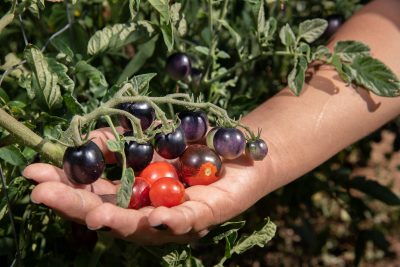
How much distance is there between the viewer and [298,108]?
142 centimetres

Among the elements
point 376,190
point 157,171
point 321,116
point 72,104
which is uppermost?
point 72,104

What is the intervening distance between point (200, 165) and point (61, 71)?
292mm

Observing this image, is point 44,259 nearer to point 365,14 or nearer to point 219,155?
point 219,155

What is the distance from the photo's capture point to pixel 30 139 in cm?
101

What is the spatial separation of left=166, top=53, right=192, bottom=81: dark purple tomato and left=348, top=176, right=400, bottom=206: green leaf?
0.65 metres

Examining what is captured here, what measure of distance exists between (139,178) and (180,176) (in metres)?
0.12

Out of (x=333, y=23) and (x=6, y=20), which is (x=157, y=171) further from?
(x=333, y=23)

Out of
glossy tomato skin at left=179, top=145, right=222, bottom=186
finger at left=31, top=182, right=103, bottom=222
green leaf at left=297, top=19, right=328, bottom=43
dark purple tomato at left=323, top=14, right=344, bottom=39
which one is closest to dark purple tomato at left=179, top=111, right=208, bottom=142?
glossy tomato skin at left=179, top=145, right=222, bottom=186

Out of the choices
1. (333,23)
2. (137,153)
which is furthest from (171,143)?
(333,23)

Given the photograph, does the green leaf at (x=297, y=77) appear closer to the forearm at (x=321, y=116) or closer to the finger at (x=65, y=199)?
the forearm at (x=321, y=116)

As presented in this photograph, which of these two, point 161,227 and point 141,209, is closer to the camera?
point 161,227

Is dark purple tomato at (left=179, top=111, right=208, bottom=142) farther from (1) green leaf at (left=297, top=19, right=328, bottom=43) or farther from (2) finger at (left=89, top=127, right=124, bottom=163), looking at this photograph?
(1) green leaf at (left=297, top=19, right=328, bottom=43)

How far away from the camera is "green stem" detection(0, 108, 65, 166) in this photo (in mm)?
1009

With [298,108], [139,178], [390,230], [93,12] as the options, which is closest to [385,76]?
[298,108]
